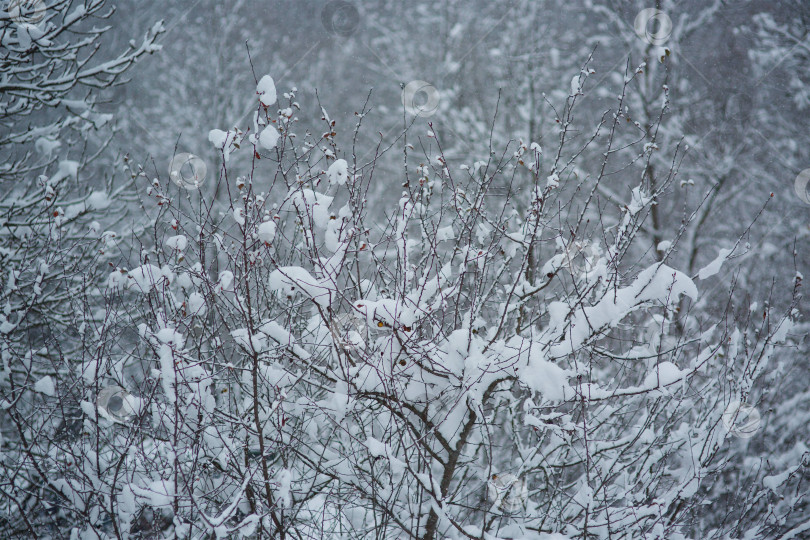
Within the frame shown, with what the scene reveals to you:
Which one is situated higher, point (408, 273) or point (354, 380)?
point (408, 273)

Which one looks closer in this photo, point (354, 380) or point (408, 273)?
point (354, 380)

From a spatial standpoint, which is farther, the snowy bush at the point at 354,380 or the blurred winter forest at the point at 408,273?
the blurred winter forest at the point at 408,273

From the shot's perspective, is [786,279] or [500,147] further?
[500,147]

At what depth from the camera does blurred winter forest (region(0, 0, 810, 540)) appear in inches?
124

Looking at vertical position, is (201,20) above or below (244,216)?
above

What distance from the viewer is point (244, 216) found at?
9.09ft

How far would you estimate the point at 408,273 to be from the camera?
153 inches

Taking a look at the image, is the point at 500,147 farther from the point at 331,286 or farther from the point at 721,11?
the point at 331,286

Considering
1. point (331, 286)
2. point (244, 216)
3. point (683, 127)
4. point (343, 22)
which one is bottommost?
point (331, 286)

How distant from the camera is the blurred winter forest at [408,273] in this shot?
3.16 m

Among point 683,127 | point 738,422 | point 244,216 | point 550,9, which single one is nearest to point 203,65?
point 550,9

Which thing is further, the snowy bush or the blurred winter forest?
the blurred winter forest

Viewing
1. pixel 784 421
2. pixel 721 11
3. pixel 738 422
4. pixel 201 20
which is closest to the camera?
pixel 738 422

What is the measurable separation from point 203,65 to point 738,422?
13.0 m
